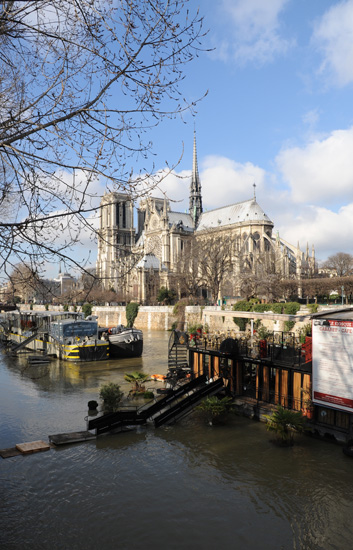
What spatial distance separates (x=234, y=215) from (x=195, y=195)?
23.3 metres

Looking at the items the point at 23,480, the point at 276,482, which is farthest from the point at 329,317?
the point at 23,480

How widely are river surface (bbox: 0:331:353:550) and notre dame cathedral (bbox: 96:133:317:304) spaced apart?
32561 millimetres

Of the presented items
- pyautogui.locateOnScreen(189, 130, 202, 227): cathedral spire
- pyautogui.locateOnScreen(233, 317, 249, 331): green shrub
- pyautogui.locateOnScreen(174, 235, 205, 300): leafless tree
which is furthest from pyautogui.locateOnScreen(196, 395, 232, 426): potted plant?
pyautogui.locateOnScreen(189, 130, 202, 227): cathedral spire

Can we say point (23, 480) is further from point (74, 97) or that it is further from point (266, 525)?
point (74, 97)

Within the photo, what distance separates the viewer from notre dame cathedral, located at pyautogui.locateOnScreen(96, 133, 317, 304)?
68875 mm

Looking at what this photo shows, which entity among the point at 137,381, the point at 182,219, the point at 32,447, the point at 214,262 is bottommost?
the point at 32,447

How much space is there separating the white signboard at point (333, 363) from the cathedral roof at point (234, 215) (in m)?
81.6

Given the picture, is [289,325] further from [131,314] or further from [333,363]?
[131,314]

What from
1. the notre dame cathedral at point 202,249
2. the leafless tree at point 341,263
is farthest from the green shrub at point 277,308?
the leafless tree at point 341,263

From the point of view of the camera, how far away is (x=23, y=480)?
1265cm

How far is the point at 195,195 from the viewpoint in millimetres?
124812

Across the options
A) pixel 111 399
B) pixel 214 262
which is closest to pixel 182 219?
pixel 214 262

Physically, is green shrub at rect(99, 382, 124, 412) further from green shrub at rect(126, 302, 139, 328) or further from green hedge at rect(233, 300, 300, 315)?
green shrub at rect(126, 302, 139, 328)

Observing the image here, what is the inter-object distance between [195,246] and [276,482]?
59.7 m
